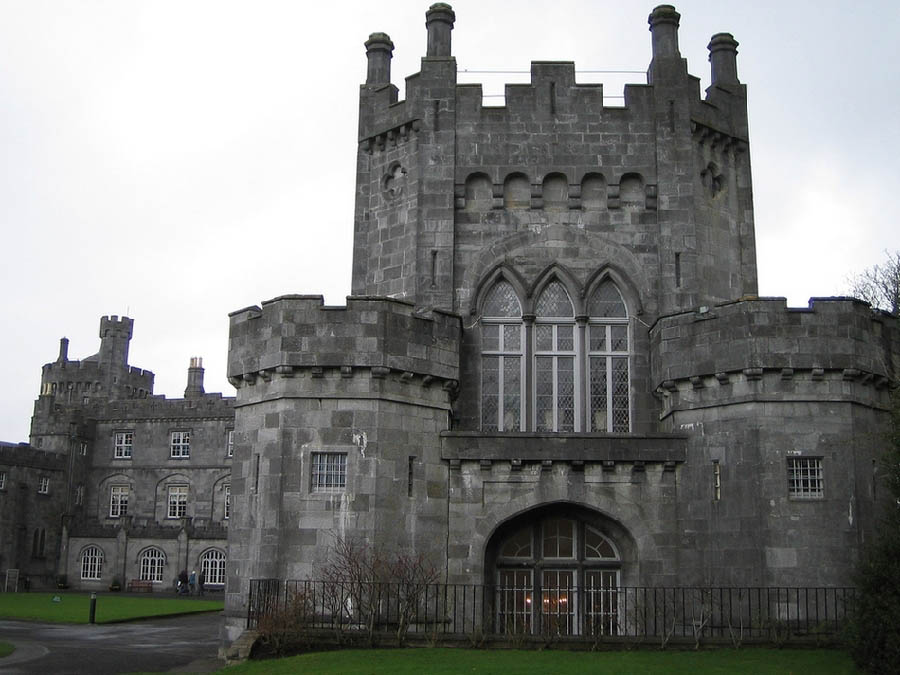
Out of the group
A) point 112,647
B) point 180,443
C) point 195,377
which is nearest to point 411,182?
point 112,647

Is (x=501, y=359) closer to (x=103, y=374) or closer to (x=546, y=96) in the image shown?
(x=546, y=96)

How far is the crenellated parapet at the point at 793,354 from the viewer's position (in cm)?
2003

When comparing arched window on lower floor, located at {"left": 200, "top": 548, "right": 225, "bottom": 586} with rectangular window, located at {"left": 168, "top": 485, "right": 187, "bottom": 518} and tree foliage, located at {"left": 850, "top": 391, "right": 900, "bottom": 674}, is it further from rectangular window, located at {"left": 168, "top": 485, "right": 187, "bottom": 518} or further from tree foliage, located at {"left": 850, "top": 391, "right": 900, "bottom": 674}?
tree foliage, located at {"left": 850, "top": 391, "right": 900, "bottom": 674}

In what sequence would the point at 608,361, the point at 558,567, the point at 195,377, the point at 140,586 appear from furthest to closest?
the point at 195,377 < the point at 140,586 < the point at 608,361 < the point at 558,567

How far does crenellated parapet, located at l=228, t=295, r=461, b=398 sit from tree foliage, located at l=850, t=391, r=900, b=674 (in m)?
9.38

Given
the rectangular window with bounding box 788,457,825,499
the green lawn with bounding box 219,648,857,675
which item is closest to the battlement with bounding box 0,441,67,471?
the green lawn with bounding box 219,648,857,675

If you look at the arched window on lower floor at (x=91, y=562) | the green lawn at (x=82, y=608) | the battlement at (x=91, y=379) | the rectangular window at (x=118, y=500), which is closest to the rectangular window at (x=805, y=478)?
the green lawn at (x=82, y=608)

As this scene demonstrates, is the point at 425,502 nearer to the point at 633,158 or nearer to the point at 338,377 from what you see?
the point at 338,377

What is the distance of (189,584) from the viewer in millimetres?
55406

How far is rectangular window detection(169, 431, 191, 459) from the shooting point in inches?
2511

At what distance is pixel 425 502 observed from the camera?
20.8 meters

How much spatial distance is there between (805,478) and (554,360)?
6507mm

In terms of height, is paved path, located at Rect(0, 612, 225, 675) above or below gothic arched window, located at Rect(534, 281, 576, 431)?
below

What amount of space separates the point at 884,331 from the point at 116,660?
17583 mm
